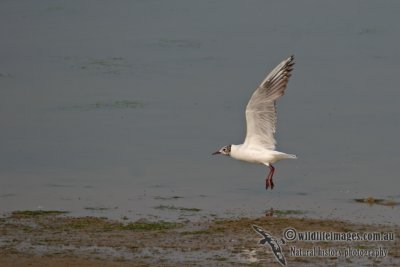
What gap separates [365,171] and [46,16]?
9.98 meters

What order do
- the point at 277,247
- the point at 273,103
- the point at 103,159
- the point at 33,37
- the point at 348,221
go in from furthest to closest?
the point at 33,37
the point at 103,159
the point at 273,103
the point at 348,221
the point at 277,247

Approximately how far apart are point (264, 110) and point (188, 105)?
351cm

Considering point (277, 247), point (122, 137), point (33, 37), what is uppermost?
point (33, 37)

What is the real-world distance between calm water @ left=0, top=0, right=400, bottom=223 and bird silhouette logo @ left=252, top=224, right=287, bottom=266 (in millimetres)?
1030

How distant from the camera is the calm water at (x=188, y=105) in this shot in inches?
544

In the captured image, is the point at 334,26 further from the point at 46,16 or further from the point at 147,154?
the point at 147,154

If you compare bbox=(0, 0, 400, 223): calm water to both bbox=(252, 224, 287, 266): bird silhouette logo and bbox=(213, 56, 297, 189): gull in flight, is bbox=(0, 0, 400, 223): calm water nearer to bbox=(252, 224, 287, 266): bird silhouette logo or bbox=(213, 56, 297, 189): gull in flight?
bbox=(213, 56, 297, 189): gull in flight

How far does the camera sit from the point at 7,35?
21.6 meters

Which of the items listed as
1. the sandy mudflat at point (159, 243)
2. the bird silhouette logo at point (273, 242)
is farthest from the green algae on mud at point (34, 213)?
the bird silhouette logo at point (273, 242)

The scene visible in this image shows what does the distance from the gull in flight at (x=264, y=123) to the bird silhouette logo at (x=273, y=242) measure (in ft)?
6.69

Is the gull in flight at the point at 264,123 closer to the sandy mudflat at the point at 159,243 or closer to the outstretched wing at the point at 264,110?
the outstretched wing at the point at 264,110

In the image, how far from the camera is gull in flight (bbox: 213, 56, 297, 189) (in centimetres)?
1412

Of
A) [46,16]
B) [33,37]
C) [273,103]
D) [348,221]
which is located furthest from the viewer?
[46,16]

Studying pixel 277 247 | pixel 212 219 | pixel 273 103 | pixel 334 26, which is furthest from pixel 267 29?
pixel 277 247
